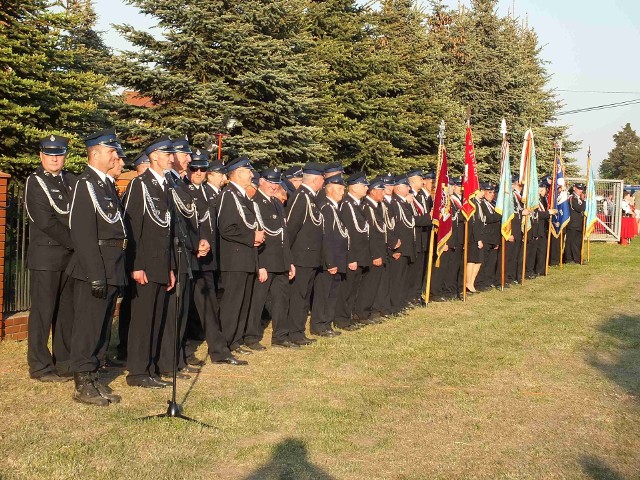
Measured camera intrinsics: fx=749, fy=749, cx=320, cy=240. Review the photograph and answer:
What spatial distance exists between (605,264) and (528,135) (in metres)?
6.33

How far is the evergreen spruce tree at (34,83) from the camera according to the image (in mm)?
11914

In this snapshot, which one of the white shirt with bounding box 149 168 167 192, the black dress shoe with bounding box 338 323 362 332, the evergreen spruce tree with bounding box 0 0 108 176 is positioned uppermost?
the evergreen spruce tree with bounding box 0 0 108 176

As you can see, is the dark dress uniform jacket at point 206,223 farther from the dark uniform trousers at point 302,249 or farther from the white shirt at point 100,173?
the white shirt at point 100,173

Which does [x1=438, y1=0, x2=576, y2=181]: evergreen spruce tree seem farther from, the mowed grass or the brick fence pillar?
the brick fence pillar

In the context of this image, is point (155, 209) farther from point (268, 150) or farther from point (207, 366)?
point (268, 150)

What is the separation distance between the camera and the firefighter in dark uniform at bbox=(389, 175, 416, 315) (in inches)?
466

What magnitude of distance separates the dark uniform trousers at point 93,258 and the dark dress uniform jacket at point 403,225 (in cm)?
599

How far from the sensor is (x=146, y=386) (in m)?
6.98

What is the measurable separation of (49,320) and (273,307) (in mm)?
2900

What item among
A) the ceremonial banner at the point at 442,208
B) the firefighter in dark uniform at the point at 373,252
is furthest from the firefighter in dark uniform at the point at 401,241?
the ceremonial banner at the point at 442,208

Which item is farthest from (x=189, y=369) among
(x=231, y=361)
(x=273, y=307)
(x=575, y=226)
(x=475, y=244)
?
(x=575, y=226)

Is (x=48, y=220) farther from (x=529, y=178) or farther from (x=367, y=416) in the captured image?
(x=529, y=178)

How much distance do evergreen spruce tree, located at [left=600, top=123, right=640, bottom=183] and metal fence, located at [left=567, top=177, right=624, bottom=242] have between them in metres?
58.4

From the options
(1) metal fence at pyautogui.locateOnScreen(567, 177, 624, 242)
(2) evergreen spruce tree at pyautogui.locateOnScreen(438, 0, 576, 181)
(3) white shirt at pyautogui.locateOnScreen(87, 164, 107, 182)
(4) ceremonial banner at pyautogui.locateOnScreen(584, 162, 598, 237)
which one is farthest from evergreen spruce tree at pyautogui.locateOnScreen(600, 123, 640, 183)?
(3) white shirt at pyautogui.locateOnScreen(87, 164, 107, 182)
